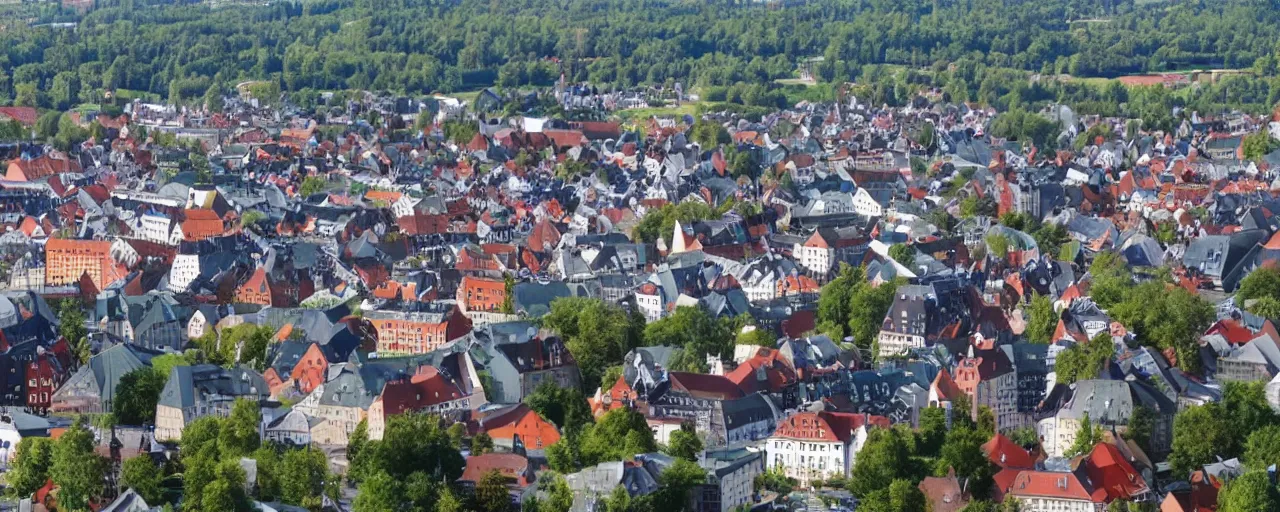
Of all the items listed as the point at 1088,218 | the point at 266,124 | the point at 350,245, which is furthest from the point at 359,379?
the point at 266,124

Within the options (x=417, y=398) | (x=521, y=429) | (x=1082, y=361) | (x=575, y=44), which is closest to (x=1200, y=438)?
(x=1082, y=361)

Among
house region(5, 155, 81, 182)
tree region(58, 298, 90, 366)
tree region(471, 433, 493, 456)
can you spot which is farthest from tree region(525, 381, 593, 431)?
house region(5, 155, 81, 182)

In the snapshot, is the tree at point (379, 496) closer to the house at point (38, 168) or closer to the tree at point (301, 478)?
the tree at point (301, 478)

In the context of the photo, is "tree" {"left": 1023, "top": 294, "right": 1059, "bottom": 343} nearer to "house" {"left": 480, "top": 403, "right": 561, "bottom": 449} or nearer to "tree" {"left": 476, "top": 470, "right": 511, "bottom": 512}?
"house" {"left": 480, "top": 403, "right": 561, "bottom": 449}

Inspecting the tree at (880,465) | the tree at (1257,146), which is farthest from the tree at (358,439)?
the tree at (1257,146)

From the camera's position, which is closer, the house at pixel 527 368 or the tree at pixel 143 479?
the tree at pixel 143 479

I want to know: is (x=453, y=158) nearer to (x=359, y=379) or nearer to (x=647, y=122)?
(x=647, y=122)
